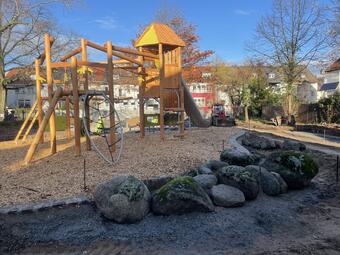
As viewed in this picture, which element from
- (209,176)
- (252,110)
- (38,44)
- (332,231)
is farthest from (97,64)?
(252,110)

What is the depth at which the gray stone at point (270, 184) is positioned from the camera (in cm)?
638

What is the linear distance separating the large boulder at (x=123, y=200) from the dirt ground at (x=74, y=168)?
2.44 feet

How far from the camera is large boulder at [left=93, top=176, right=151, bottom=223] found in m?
4.74

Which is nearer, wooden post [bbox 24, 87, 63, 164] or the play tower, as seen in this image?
wooden post [bbox 24, 87, 63, 164]

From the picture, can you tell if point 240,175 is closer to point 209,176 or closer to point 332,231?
point 209,176

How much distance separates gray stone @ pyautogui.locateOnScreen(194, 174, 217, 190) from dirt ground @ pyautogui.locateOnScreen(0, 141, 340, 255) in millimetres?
592

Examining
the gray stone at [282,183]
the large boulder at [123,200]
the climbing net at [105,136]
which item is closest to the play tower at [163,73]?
the climbing net at [105,136]

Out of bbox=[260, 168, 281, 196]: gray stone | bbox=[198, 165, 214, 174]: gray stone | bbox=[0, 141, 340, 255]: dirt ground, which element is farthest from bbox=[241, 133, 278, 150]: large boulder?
bbox=[0, 141, 340, 255]: dirt ground

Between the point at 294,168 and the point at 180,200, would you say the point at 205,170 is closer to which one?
the point at 180,200

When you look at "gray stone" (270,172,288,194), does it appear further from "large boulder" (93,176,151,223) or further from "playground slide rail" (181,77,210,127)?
"playground slide rail" (181,77,210,127)

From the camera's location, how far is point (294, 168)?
6969 mm

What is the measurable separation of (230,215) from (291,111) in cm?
2467

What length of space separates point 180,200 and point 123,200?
34.1 inches

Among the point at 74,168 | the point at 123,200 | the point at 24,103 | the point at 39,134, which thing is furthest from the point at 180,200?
the point at 24,103
